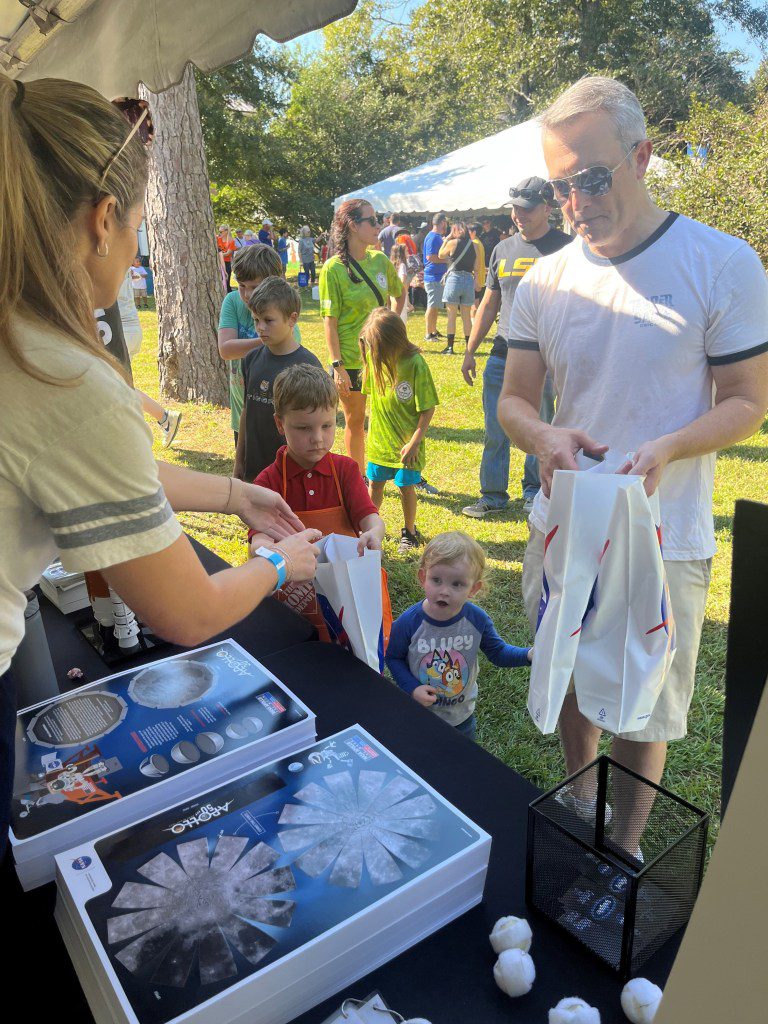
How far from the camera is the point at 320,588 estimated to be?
151 cm

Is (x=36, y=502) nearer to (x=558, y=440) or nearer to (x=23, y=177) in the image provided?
(x=23, y=177)

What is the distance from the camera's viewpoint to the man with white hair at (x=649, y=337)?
1.44 m

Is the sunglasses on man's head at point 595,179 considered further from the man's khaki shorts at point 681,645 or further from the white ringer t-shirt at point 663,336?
the man's khaki shorts at point 681,645

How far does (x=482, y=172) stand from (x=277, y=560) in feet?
35.9

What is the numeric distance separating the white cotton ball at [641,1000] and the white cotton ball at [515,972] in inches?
4.0

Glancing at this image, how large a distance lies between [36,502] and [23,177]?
14.4 inches

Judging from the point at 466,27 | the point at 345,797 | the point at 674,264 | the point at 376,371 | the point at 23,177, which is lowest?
the point at 345,797

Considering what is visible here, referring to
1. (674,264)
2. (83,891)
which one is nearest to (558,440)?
(674,264)

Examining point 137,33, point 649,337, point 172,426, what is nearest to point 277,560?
point 649,337

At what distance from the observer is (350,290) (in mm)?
4355

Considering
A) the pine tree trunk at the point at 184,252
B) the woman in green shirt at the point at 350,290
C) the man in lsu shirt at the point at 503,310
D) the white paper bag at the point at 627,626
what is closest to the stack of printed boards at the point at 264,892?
the white paper bag at the point at 627,626

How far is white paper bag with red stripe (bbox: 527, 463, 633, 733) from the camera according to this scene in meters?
1.27

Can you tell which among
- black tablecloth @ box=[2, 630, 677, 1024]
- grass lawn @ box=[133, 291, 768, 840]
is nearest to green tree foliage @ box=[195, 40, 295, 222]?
grass lawn @ box=[133, 291, 768, 840]

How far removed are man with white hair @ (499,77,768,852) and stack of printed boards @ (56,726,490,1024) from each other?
79cm
